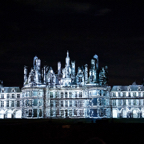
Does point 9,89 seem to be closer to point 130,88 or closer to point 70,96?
point 70,96

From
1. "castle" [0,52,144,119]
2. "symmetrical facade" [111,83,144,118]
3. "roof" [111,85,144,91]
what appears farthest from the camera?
"roof" [111,85,144,91]

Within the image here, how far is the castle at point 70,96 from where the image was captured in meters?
89.2

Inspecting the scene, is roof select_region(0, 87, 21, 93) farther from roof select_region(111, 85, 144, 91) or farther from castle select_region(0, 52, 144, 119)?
roof select_region(111, 85, 144, 91)

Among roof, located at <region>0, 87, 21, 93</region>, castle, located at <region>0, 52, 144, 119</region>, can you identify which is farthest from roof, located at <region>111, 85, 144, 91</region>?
roof, located at <region>0, 87, 21, 93</region>

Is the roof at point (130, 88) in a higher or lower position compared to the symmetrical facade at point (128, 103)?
higher

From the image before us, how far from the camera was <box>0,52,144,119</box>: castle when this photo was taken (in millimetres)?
89188

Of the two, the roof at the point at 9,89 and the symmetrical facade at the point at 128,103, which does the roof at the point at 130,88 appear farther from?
the roof at the point at 9,89

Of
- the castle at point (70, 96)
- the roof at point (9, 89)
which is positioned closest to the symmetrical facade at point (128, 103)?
the castle at point (70, 96)

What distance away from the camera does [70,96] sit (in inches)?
3575

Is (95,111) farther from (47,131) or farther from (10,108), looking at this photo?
(47,131)

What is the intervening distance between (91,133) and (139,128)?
309 inches

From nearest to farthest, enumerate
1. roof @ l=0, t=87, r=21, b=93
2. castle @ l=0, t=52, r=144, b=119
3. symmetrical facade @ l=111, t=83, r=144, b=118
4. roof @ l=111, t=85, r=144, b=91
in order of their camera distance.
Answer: castle @ l=0, t=52, r=144, b=119, symmetrical facade @ l=111, t=83, r=144, b=118, roof @ l=111, t=85, r=144, b=91, roof @ l=0, t=87, r=21, b=93

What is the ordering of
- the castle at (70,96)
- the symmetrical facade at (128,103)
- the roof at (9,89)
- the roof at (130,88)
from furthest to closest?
1. the roof at (9,89)
2. the roof at (130,88)
3. the symmetrical facade at (128,103)
4. the castle at (70,96)

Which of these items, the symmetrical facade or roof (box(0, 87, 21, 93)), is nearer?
the symmetrical facade
